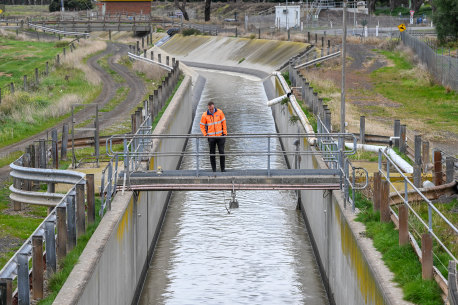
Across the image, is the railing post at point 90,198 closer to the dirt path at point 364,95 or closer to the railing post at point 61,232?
the railing post at point 61,232

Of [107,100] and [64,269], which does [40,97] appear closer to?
[107,100]

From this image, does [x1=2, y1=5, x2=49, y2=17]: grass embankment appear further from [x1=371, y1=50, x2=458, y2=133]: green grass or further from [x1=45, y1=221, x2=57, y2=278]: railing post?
[x1=45, y1=221, x2=57, y2=278]: railing post

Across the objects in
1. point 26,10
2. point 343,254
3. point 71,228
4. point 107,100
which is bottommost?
point 343,254

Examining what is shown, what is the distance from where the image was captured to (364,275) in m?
15.2

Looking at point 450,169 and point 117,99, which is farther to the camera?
point 117,99

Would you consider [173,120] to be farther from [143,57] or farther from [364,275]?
[143,57]

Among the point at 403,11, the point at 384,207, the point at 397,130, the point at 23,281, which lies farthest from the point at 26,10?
the point at 23,281

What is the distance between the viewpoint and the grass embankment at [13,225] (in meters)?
17.4

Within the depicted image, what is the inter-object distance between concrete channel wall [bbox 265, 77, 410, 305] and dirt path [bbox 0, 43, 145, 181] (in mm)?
8423

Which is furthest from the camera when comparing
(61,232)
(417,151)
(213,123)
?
(417,151)

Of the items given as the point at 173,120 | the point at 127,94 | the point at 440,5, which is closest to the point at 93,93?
the point at 127,94

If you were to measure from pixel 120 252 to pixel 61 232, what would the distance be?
266 cm

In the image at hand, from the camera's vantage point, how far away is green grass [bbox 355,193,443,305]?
12930mm

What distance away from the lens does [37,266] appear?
13352 mm
